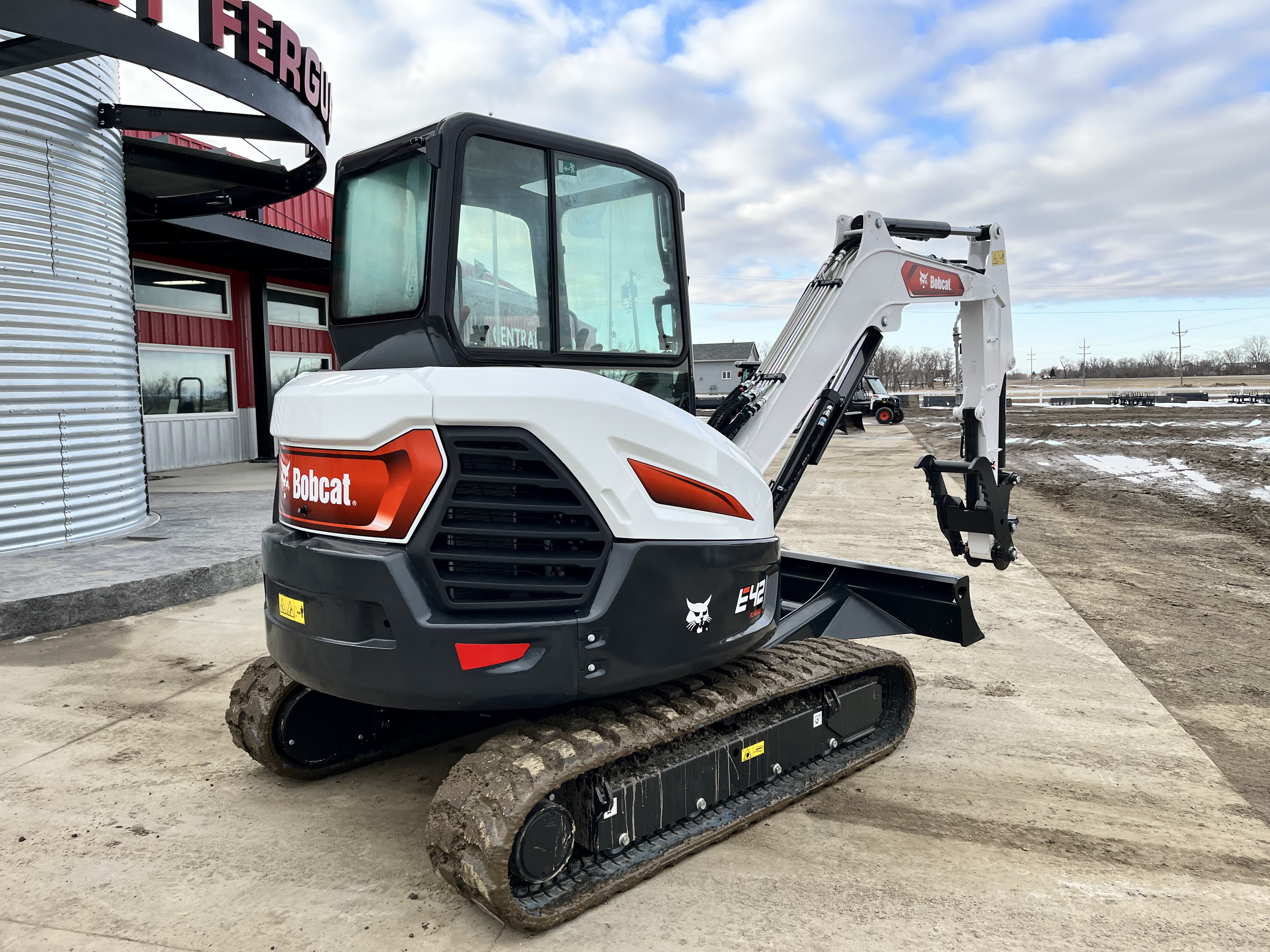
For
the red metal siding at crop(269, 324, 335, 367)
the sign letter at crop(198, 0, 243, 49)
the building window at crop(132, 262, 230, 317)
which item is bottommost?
the red metal siding at crop(269, 324, 335, 367)

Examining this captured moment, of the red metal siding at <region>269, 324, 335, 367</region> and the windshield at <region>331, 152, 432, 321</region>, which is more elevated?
the red metal siding at <region>269, 324, 335, 367</region>

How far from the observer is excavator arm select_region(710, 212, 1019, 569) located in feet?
14.9

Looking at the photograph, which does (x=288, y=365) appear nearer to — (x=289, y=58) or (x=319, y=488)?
(x=289, y=58)

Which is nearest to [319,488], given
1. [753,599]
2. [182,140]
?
[753,599]

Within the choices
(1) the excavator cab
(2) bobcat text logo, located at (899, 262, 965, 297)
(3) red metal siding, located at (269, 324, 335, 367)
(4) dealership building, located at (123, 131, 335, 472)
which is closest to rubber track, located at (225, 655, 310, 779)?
(1) the excavator cab

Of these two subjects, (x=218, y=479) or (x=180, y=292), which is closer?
(x=218, y=479)

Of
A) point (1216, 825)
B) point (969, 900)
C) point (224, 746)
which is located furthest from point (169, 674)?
point (1216, 825)

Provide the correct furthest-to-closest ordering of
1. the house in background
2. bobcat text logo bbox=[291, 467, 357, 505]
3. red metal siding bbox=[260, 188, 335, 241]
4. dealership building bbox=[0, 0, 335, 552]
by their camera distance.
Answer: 1. the house in background
2. red metal siding bbox=[260, 188, 335, 241]
3. dealership building bbox=[0, 0, 335, 552]
4. bobcat text logo bbox=[291, 467, 357, 505]

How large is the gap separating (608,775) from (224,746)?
7.70 feet

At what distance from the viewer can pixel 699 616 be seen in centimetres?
329

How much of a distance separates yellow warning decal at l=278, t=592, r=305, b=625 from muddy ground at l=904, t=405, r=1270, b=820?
12.8 feet

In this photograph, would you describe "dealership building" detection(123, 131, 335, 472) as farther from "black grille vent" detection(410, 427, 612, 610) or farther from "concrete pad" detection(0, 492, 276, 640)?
"black grille vent" detection(410, 427, 612, 610)

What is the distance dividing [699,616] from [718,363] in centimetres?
7886

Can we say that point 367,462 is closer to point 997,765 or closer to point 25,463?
point 997,765
